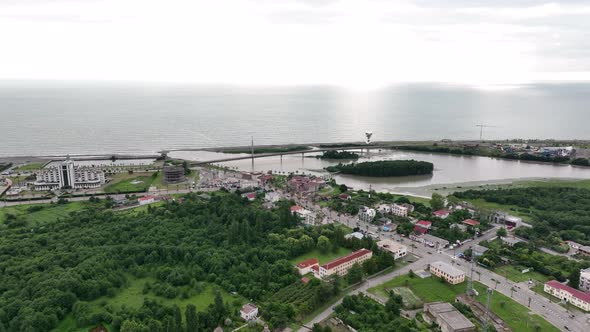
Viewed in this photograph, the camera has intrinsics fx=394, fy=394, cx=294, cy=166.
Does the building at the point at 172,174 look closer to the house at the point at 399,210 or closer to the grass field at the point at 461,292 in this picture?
the house at the point at 399,210

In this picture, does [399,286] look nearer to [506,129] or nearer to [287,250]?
[287,250]

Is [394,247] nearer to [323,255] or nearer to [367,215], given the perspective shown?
[323,255]

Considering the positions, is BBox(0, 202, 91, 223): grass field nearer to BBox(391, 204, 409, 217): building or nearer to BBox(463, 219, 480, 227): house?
BBox(391, 204, 409, 217): building

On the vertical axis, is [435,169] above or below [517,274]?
above

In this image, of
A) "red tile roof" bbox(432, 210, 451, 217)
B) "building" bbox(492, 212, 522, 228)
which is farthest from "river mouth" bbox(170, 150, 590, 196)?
"building" bbox(492, 212, 522, 228)

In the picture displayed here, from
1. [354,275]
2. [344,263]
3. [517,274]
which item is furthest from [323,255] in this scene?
[517,274]

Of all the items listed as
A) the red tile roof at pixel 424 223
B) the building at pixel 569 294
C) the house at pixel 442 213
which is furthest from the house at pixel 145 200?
the building at pixel 569 294
